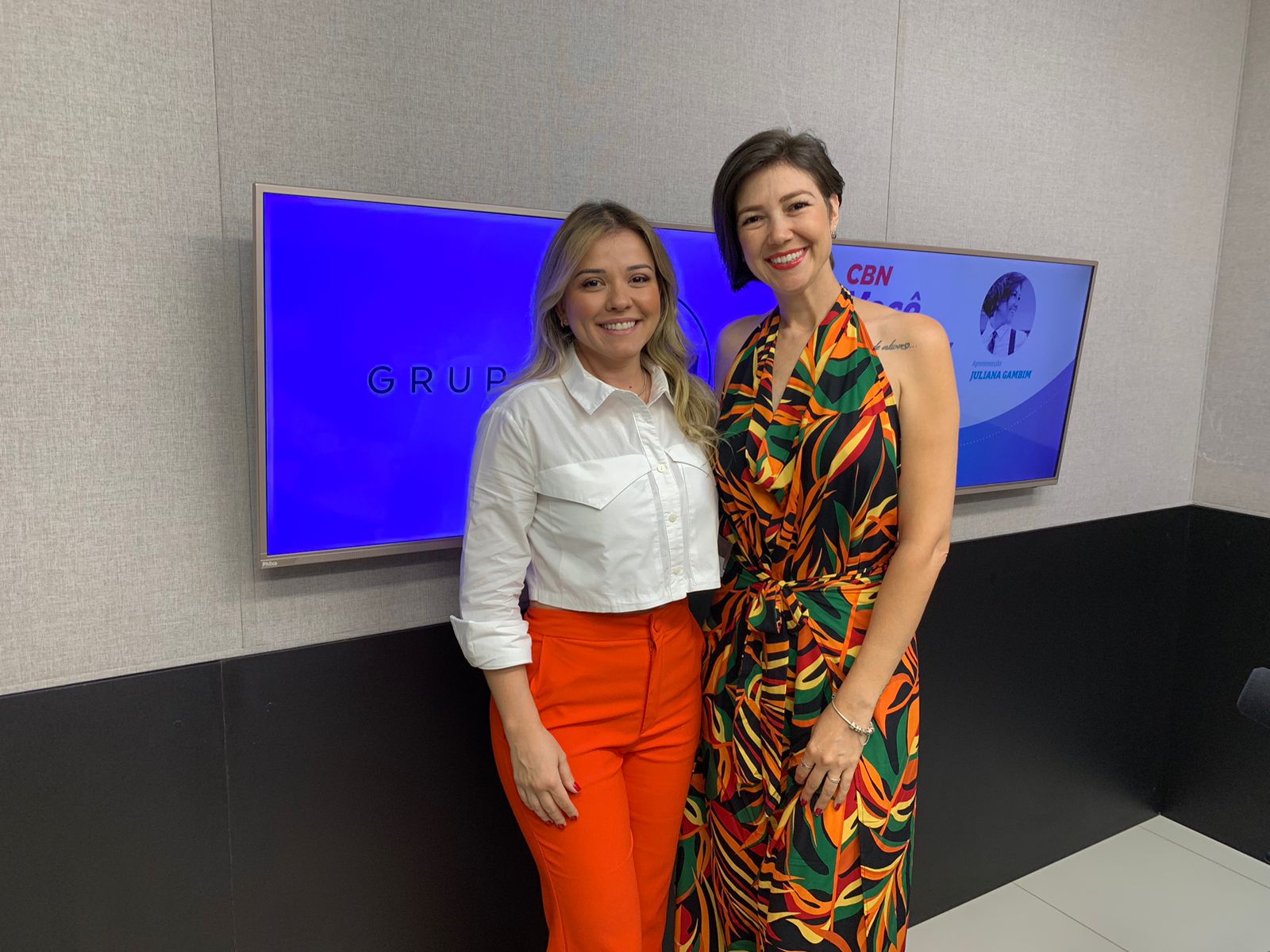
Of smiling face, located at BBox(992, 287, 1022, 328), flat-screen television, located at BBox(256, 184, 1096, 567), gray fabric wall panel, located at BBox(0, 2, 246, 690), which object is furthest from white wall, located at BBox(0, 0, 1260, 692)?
smiling face, located at BBox(992, 287, 1022, 328)

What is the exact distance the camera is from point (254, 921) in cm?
181

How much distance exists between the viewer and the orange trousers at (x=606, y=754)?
5.24ft

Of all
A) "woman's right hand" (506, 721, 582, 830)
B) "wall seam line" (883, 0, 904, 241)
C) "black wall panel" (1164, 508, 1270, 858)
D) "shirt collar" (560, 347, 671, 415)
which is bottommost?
"black wall panel" (1164, 508, 1270, 858)

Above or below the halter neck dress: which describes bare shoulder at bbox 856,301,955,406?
above

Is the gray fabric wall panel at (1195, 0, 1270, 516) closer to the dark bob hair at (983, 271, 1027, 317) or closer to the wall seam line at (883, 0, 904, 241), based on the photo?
the dark bob hair at (983, 271, 1027, 317)

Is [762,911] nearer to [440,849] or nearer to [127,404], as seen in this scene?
[440,849]

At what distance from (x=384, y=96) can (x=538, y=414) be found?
28.0 inches

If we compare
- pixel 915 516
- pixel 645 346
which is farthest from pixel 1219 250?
pixel 645 346

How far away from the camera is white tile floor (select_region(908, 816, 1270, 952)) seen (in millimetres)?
2848

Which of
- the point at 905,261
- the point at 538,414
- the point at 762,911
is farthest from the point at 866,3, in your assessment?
the point at 762,911

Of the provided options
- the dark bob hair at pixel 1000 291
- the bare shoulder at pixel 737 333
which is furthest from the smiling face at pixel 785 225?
the dark bob hair at pixel 1000 291

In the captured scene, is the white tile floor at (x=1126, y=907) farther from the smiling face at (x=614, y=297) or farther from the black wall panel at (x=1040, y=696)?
the smiling face at (x=614, y=297)

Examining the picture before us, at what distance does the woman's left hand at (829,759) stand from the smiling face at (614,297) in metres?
0.76

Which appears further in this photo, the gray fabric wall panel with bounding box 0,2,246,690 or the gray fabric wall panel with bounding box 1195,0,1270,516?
the gray fabric wall panel with bounding box 1195,0,1270,516
